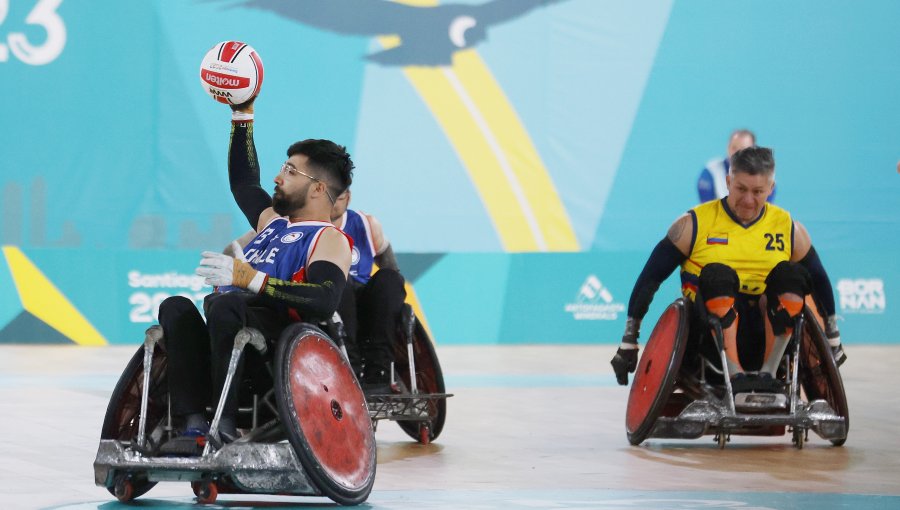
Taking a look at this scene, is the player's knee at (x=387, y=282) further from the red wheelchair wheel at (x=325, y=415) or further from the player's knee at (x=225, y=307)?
the player's knee at (x=225, y=307)

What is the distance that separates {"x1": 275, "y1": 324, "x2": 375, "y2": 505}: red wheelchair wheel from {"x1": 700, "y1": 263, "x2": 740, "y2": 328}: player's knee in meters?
2.17

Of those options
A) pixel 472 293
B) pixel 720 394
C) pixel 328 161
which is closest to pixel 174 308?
pixel 328 161

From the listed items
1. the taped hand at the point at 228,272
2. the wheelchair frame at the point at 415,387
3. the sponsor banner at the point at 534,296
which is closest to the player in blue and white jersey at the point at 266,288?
the taped hand at the point at 228,272

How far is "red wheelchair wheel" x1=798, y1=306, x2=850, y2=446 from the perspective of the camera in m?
6.69

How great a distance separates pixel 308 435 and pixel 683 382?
2732 mm

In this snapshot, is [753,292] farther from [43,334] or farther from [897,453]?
[43,334]

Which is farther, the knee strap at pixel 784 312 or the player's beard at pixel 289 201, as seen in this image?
the knee strap at pixel 784 312

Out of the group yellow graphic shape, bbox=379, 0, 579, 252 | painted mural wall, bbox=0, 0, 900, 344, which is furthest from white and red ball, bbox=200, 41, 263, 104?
yellow graphic shape, bbox=379, 0, 579, 252

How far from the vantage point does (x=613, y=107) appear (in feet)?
47.0

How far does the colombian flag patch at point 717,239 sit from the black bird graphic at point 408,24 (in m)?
7.63

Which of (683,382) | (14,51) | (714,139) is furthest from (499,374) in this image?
(14,51)

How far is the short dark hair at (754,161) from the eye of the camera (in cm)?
667

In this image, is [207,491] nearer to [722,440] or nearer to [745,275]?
[722,440]

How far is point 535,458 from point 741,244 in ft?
4.55
